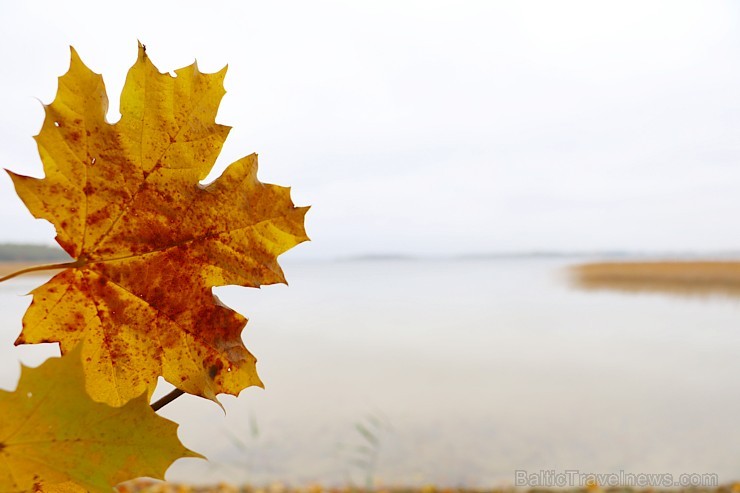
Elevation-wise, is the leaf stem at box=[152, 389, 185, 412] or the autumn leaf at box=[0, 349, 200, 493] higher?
the leaf stem at box=[152, 389, 185, 412]

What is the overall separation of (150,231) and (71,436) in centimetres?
10

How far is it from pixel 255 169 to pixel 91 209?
0.24 feet

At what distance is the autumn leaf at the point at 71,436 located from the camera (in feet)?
0.58

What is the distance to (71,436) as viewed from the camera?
184mm

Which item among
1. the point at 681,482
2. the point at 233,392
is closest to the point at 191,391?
the point at 233,392

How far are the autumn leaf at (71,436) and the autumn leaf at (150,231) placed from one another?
0.13ft

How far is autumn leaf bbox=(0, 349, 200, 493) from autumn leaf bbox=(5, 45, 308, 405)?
0.13 ft

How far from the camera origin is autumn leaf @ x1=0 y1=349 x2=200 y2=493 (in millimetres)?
177

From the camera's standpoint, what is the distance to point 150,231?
256mm

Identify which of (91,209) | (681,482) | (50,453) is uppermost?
(681,482)

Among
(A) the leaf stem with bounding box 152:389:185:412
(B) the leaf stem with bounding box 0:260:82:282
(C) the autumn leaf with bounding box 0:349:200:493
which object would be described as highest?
(B) the leaf stem with bounding box 0:260:82:282

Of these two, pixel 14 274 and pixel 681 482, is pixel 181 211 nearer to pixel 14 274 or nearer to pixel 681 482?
pixel 14 274

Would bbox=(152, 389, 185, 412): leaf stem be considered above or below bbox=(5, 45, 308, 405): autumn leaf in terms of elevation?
below

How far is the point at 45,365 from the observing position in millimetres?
174
